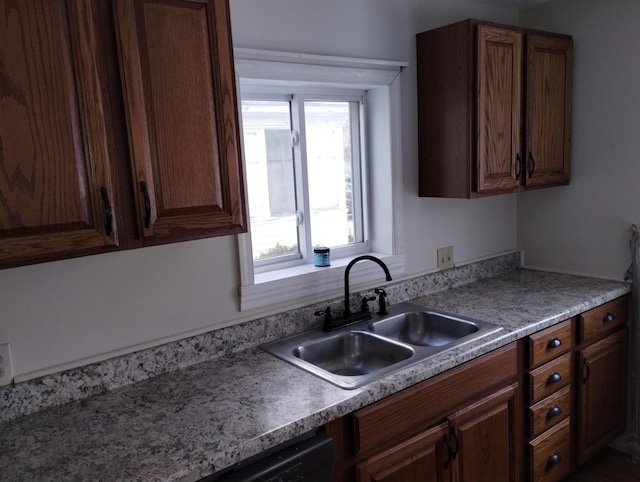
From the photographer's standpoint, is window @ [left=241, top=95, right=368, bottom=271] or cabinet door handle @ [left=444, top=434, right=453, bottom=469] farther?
window @ [left=241, top=95, right=368, bottom=271]

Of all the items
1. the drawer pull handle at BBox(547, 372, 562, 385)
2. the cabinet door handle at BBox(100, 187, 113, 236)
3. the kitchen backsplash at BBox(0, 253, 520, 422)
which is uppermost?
the cabinet door handle at BBox(100, 187, 113, 236)

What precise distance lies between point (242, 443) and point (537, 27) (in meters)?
2.52

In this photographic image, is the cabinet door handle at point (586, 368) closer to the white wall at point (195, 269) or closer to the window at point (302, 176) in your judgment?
the white wall at point (195, 269)

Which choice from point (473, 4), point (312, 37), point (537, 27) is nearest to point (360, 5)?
point (312, 37)

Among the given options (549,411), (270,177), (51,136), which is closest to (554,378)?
(549,411)

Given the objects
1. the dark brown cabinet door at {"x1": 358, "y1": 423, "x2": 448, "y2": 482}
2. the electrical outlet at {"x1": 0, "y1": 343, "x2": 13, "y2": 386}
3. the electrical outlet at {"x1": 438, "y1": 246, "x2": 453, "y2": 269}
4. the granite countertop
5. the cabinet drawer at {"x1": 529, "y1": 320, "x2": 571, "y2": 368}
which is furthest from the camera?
the electrical outlet at {"x1": 438, "y1": 246, "x2": 453, "y2": 269}

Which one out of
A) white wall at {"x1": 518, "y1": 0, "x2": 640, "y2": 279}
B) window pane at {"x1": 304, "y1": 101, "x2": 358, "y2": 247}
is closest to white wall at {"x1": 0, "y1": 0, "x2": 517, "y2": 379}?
window pane at {"x1": 304, "y1": 101, "x2": 358, "y2": 247}

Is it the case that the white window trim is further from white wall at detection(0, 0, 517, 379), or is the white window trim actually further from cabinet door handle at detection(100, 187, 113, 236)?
cabinet door handle at detection(100, 187, 113, 236)

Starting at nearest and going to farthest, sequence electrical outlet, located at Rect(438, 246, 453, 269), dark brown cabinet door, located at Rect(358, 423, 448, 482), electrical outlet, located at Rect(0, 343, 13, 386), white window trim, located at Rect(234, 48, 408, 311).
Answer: electrical outlet, located at Rect(0, 343, 13, 386) → dark brown cabinet door, located at Rect(358, 423, 448, 482) → white window trim, located at Rect(234, 48, 408, 311) → electrical outlet, located at Rect(438, 246, 453, 269)

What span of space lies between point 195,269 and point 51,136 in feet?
2.42

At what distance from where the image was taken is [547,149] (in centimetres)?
244

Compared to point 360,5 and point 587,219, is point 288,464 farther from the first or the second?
point 587,219

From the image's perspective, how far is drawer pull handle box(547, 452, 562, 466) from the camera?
2.15 m

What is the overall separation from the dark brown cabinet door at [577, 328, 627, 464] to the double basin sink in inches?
25.3
